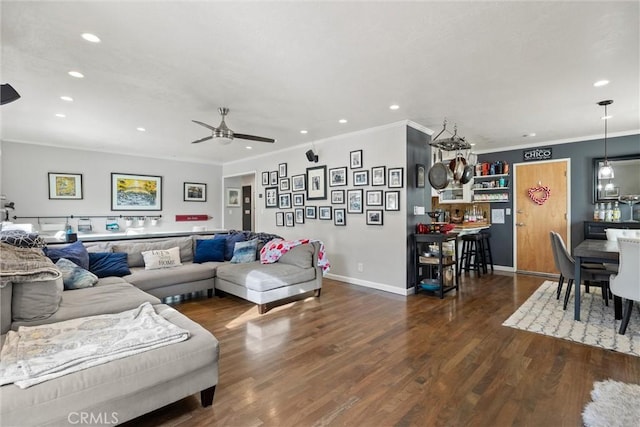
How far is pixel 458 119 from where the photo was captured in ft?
14.0

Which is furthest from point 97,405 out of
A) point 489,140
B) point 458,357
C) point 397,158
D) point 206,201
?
point 206,201

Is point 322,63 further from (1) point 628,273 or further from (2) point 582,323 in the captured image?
(2) point 582,323

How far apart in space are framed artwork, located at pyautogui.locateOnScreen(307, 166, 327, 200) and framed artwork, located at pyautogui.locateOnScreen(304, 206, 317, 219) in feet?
0.62

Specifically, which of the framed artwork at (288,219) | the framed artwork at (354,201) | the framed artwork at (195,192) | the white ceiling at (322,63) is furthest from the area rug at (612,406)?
the framed artwork at (195,192)

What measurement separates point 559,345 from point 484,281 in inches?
101

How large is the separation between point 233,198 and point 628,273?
8.06m

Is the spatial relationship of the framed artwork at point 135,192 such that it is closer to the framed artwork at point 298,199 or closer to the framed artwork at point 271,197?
the framed artwork at point 271,197

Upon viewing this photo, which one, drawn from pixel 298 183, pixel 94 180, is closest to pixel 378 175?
pixel 298 183

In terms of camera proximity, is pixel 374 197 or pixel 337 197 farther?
pixel 337 197

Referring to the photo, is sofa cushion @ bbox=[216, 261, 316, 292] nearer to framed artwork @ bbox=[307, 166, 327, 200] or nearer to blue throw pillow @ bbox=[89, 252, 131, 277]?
blue throw pillow @ bbox=[89, 252, 131, 277]

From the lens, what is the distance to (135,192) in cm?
700

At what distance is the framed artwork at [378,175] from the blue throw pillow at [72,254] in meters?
3.88

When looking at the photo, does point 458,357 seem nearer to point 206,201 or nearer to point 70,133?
point 70,133

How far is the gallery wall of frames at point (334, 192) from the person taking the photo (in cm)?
471
